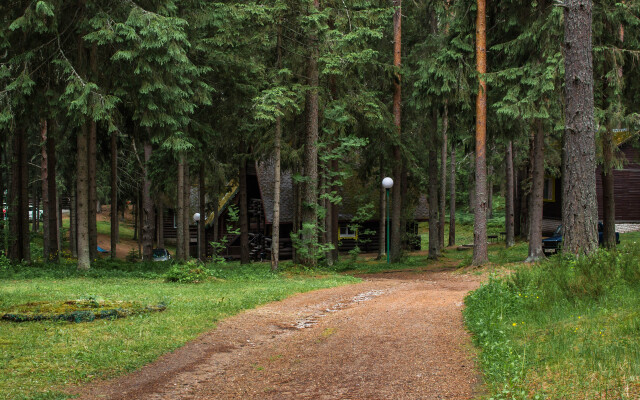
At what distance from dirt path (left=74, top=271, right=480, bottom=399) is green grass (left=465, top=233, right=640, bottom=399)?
434 millimetres

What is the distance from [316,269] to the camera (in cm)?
2183

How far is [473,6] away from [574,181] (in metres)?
11.7

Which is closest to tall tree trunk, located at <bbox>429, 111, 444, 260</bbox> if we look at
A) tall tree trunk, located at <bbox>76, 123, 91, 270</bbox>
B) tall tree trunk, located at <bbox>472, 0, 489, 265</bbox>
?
tall tree trunk, located at <bbox>472, 0, 489, 265</bbox>

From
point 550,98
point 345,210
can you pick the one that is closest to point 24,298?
point 550,98

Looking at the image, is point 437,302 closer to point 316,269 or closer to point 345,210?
point 316,269

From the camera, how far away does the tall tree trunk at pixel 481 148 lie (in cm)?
2014

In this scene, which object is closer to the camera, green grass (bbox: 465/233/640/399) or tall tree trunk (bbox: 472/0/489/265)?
green grass (bbox: 465/233/640/399)

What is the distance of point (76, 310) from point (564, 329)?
8064 millimetres

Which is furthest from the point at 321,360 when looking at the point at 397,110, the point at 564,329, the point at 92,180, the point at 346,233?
the point at 346,233

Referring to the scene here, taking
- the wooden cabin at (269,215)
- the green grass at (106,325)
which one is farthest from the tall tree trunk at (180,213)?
the wooden cabin at (269,215)

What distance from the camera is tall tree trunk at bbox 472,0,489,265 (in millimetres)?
20141

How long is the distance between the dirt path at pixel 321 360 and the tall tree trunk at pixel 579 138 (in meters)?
2.73

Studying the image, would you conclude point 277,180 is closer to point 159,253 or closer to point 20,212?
point 20,212

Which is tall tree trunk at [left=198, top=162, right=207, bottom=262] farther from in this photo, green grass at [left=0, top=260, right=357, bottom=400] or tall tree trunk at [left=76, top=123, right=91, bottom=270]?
green grass at [left=0, top=260, right=357, bottom=400]
